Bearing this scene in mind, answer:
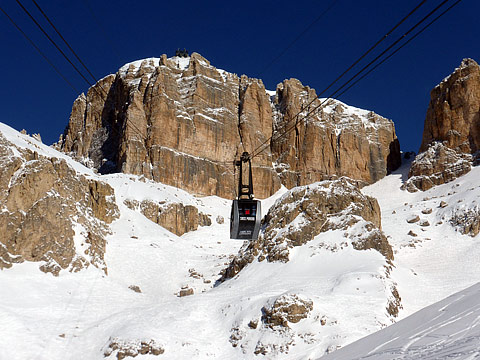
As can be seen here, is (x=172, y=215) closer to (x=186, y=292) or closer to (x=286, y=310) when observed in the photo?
(x=186, y=292)

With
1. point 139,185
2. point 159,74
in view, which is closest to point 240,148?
point 159,74

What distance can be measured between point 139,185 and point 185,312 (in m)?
55.2

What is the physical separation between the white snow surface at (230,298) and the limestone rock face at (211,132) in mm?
46876

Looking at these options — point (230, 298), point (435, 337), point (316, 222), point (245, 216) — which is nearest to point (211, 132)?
point (316, 222)

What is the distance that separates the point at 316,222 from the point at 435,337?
3743cm

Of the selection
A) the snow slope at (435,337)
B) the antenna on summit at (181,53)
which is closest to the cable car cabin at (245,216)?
the snow slope at (435,337)

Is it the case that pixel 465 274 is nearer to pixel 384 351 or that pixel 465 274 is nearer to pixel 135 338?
pixel 135 338

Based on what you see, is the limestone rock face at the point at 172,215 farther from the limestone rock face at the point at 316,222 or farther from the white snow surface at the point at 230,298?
the limestone rock face at the point at 316,222

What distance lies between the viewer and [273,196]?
112688 mm

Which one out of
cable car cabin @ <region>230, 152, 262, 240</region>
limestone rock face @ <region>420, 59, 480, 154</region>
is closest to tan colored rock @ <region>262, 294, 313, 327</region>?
cable car cabin @ <region>230, 152, 262, 240</region>

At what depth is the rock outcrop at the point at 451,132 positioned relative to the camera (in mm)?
94000

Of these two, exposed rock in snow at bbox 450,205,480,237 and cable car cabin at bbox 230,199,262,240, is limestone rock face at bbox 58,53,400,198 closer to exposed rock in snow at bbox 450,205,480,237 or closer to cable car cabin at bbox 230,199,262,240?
exposed rock in snow at bbox 450,205,480,237

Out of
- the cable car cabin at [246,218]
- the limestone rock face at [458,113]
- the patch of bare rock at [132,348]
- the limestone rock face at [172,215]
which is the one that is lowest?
the patch of bare rock at [132,348]

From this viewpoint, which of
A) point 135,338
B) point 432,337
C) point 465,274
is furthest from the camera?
point 465,274
